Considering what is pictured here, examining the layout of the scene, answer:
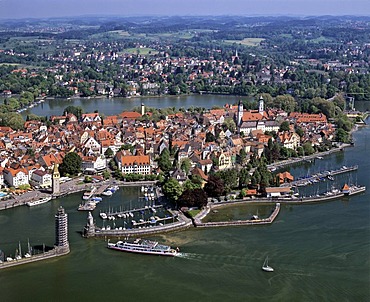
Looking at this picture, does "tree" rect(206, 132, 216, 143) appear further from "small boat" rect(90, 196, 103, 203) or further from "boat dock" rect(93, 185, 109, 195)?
"small boat" rect(90, 196, 103, 203)

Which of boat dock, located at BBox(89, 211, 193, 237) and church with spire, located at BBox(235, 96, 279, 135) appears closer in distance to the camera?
boat dock, located at BBox(89, 211, 193, 237)

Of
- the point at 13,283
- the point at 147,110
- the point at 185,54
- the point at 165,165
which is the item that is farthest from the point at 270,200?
the point at 185,54

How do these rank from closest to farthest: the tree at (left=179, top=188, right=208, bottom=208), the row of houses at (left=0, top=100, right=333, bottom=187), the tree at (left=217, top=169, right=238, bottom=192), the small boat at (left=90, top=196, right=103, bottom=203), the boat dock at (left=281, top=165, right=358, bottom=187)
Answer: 1. the tree at (left=179, top=188, right=208, bottom=208)
2. the small boat at (left=90, top=196, right=103, bottom=203)
3. the tree at (left=217, top=169, right=238, bottom=192)
4. the boat dock at (left=281, top=165, right=358, bottom=187)
5. the row of houses at (left=0, top=100, right=333, bottom=187)

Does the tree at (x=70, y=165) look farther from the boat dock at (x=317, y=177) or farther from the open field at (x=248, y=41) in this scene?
the open field at (x=248, y=41)

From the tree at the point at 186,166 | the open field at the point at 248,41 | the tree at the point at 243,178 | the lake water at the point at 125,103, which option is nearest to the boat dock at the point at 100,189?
the tree at the point at 186,166

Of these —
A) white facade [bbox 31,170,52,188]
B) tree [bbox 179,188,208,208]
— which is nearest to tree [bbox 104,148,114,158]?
white facade [bbox 31,170,52,188]

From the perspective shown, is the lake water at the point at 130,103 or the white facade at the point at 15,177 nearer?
the white facade at the point at 15,177
